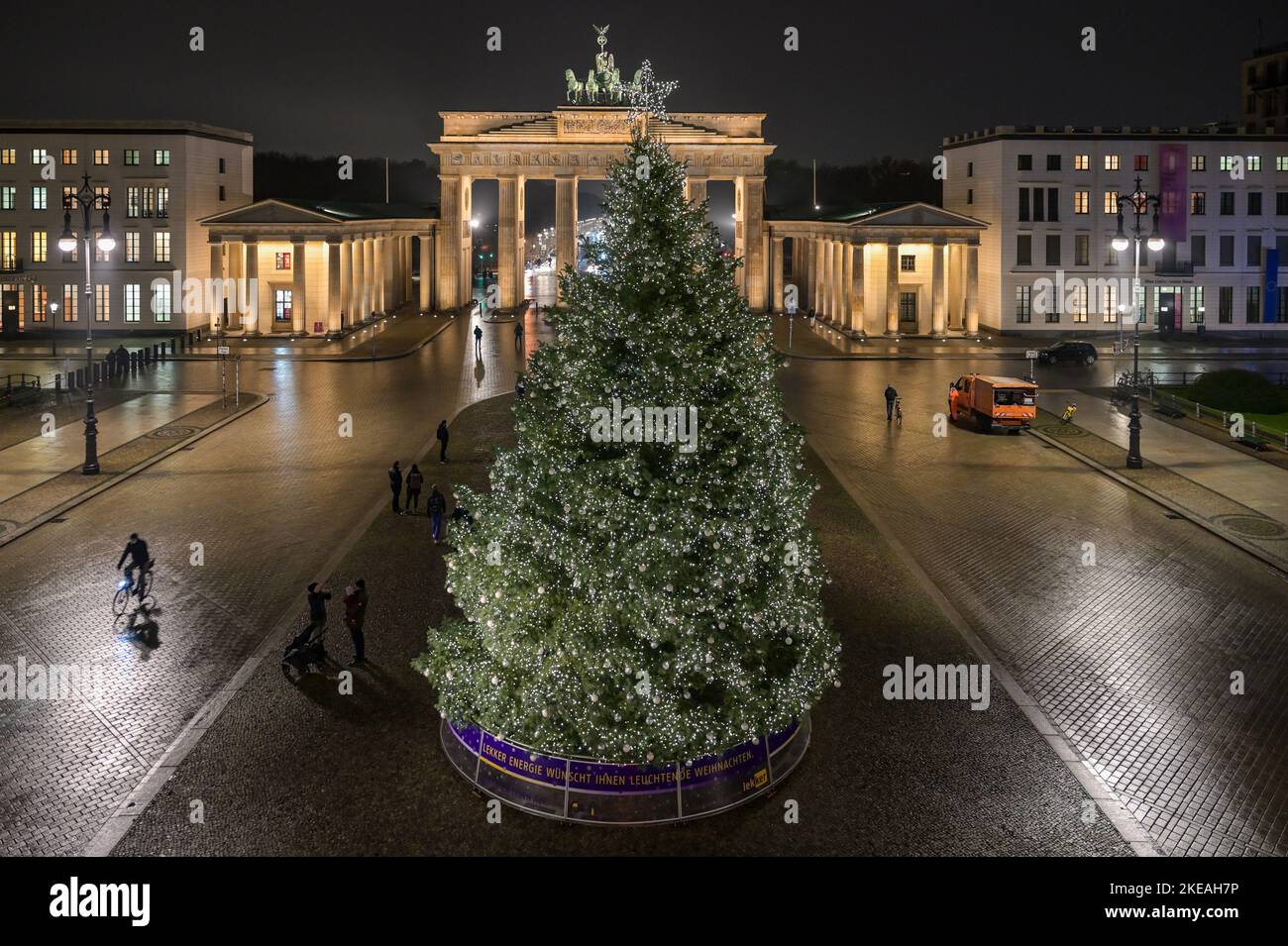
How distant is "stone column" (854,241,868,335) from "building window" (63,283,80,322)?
49565 mm

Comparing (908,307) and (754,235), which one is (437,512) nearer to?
(908,307)

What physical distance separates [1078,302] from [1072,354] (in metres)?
18.4

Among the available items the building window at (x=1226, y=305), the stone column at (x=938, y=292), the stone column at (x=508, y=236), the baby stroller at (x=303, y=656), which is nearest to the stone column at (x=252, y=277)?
the stone column at (x=508, y=236)

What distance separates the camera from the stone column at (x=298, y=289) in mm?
72875

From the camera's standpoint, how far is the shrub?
4669 cm

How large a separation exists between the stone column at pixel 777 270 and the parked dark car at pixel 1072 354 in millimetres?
35042

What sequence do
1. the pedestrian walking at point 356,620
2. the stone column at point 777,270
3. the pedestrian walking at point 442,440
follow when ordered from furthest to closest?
the stone column at point 777,270
the pedestrian walking at point 442,440
the pedestrian walking at point 356,620

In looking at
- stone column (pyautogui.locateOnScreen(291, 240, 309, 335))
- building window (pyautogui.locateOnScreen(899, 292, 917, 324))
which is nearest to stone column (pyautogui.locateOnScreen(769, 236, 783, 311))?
building window (pyautogui.locateOnScreen(899, 292, 917, 324))

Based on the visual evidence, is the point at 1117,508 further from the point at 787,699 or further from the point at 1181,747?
the point at 787,699

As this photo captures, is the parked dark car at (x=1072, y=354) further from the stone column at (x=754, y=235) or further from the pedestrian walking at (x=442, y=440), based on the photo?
the pedestrian walking at (x=442, y=440)

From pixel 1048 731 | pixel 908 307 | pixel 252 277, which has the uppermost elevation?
pixel 252 277

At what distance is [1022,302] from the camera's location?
259 ft

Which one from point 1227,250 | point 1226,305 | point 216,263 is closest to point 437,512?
point 216,263

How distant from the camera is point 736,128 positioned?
9494cm
